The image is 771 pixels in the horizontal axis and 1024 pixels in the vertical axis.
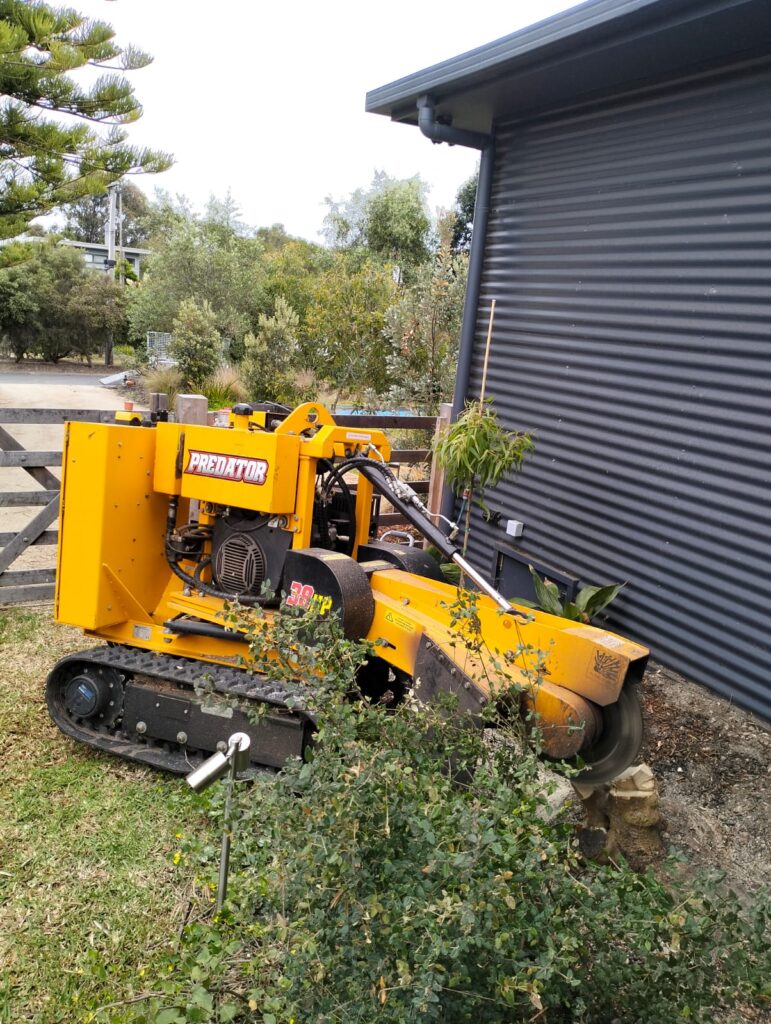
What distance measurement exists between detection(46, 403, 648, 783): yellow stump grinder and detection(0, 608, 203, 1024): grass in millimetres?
205

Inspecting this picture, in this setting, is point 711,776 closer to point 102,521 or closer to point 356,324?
point 102,521

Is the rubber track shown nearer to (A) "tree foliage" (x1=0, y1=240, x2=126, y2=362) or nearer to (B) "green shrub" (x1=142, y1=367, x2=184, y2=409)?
(B) "green shrub" (x1=142, y1=367, x2=184, y2=409)

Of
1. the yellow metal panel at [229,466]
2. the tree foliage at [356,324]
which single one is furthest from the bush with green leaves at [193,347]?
the yellow metal panel at [229,466]

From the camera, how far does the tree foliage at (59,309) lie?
1252 inches

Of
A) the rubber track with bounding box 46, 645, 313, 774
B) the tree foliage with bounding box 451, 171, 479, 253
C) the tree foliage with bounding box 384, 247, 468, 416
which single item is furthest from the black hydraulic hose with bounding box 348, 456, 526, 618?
the tree foliage with bounding box 451, 171, 479, 253

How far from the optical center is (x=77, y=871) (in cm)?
321

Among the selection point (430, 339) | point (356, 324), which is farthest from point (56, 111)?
point (356, 324)

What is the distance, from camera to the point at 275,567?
4191 mm

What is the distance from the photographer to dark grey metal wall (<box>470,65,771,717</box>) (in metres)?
4.56

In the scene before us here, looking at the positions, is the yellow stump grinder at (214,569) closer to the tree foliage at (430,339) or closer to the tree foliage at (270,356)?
the tree foliage at (430,339)

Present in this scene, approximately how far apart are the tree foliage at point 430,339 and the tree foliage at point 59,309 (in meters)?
24.5

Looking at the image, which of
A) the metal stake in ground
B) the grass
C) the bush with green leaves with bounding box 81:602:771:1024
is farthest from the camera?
the grass

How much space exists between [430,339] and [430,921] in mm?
10595

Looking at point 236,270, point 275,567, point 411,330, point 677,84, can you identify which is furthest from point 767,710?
point 236,270
